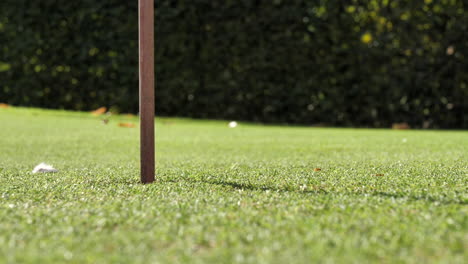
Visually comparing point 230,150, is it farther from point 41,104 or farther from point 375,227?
point 41,104

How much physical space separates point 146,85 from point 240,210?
0.92 meters

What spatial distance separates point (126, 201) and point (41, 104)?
8365 mm

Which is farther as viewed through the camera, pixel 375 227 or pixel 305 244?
pixel 375 227

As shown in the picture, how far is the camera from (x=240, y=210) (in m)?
1.80

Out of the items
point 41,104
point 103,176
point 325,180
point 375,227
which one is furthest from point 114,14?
point 375,227

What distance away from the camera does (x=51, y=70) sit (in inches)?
369

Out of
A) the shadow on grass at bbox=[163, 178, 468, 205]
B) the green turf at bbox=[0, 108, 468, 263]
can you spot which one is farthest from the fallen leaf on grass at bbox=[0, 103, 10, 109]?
the shadow on grass at bbox=[163, 178, 468, 205]

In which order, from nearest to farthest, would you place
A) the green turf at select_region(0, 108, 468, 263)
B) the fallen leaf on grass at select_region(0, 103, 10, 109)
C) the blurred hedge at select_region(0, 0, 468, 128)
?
the green turf at select_region(0, 108, 468, 263) < the blurred hedge at select_region(0, 0, 468, 128) < the fallen leaf on grass at select_region(0, 103, 10, 109)

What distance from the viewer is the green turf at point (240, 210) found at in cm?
133

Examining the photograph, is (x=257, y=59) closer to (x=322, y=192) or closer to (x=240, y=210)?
(x=322, y=192)

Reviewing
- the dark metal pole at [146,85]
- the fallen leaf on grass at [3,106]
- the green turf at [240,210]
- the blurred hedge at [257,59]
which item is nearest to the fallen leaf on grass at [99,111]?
the blurred hedge at [257,59]

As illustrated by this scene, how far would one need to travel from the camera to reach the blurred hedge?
7.91 meters

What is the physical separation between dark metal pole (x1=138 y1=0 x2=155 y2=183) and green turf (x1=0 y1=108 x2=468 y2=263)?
0.13 meters

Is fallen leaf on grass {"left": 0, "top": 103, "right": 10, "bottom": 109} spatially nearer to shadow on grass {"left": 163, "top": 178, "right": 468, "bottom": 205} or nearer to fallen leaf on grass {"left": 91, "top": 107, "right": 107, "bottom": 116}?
fallen leaf on grass {"left": 91, "top": 107, "right": 107, "bottom": 116}
